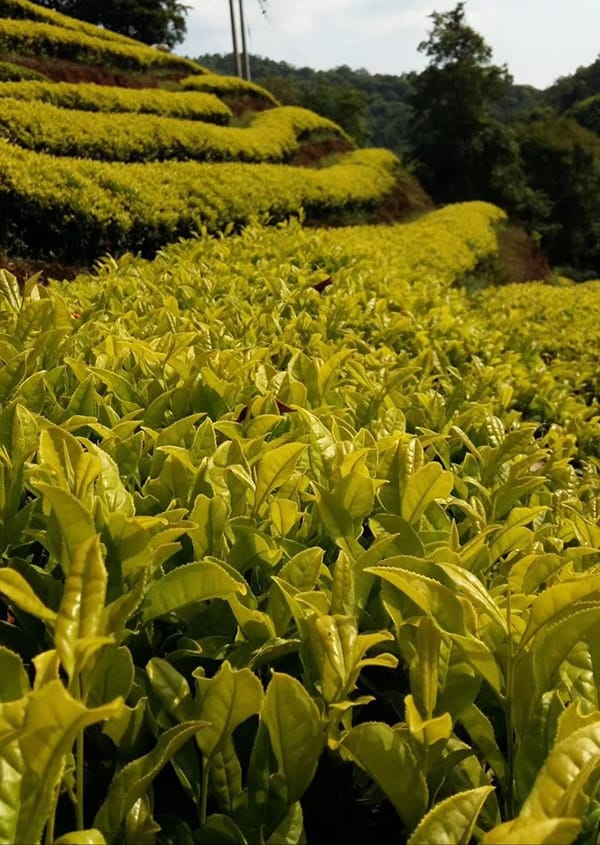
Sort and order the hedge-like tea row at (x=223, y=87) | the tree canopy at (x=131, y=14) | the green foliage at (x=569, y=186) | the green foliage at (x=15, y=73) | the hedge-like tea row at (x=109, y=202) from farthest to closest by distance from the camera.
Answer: the tree canopy at (x=131, y=14)
the green foliage at (x=569, y=186)
the hedge-like tea row at (x=223, y=87)
the green foliage at (x=15, y=73)
the hedge-like tea row at (x=109, y=202)

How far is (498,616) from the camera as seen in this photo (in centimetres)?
85

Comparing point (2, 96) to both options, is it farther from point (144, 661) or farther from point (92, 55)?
point (144, 661)

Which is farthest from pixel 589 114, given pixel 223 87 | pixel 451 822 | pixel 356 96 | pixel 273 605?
pixel 451 822

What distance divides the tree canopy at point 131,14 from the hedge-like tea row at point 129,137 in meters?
21.8

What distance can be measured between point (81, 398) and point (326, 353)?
0.92m

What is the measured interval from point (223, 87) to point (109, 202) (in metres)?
13.1

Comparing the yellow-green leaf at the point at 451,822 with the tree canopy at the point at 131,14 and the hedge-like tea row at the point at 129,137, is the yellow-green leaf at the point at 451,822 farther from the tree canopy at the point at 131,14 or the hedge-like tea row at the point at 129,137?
the tree canopy at the point at 131,14

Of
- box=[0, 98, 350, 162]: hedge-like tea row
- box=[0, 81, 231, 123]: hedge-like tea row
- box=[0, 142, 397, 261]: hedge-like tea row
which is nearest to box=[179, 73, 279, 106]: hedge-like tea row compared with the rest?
box=[0, 81, 231, 123]: hedge-like tea row

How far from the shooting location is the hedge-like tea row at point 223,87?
17.8 meters

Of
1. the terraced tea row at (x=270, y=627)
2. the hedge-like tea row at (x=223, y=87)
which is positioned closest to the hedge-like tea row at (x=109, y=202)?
the terraced tea row at (x=270, y=627)

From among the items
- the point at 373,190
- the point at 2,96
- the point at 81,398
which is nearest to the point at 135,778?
the point at 81,398

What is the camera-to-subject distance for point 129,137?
1022 cm

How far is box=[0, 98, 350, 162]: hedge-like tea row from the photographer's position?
8.38 metres

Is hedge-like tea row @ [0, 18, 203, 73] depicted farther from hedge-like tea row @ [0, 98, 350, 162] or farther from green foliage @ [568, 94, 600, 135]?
green foliage @ [568, 94, 600, 135]
